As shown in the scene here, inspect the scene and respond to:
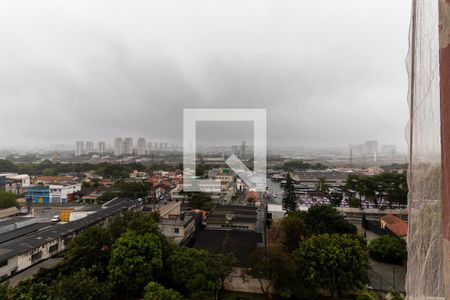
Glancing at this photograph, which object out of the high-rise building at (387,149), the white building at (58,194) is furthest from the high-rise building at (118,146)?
the high-rise building at (387,149)

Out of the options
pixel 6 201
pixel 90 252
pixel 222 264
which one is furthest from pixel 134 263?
pixel 6 201

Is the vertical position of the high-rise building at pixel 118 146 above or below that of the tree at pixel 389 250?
above

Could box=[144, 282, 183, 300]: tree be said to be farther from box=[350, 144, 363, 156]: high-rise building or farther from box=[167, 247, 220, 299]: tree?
box=[350, 144, 363, 156]: high-rise building

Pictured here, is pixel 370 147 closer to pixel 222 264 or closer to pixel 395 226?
pixel 395 226

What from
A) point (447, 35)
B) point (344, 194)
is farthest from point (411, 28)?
point (344, 194)

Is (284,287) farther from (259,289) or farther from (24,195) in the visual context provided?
(24,195)

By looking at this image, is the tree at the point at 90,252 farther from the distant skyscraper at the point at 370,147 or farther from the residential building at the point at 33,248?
the distant skyscraper at the point at 370,147
